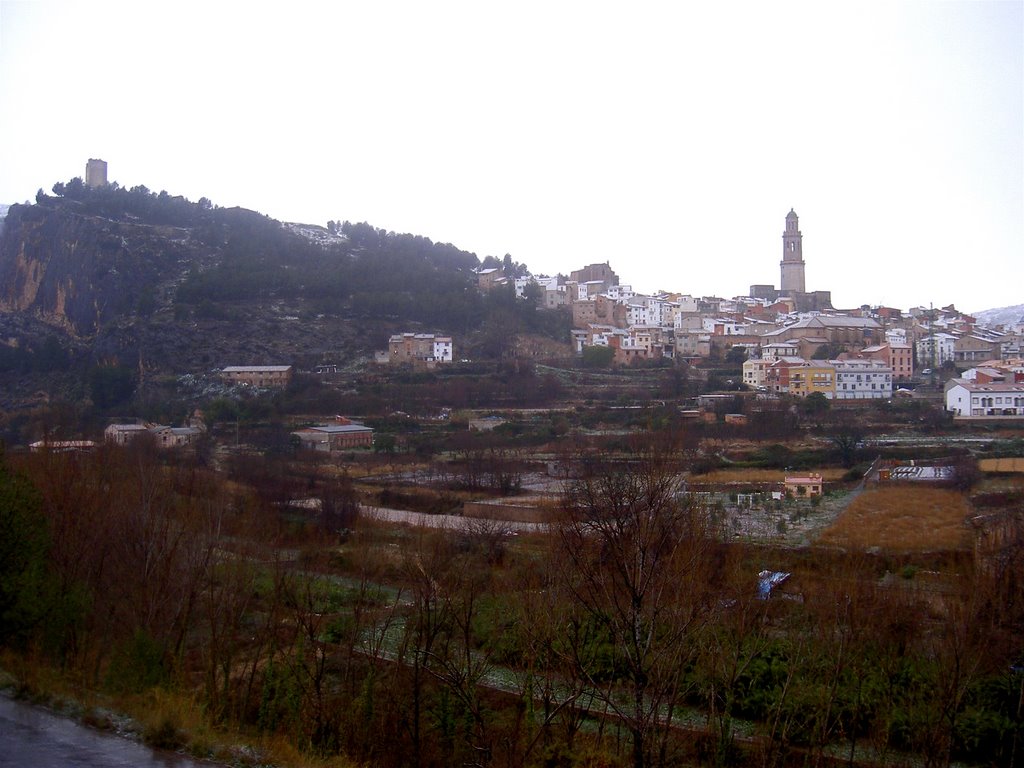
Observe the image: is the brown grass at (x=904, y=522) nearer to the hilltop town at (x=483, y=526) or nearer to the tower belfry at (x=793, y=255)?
the hilltop town at (x=483, y=526)

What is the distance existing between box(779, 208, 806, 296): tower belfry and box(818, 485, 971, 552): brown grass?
127ft

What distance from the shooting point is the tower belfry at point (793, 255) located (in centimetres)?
4995

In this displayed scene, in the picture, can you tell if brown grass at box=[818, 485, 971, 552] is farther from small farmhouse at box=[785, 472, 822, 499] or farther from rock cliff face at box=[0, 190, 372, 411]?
rock cliff face at box=[0, 190, 372, 411]

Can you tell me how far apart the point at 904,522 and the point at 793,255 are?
4126cm

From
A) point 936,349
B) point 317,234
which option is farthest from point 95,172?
point 936,349

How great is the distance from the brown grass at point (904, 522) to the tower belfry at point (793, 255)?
38693 mm

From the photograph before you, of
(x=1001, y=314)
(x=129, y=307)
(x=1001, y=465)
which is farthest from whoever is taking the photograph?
(x=1001, y=314)

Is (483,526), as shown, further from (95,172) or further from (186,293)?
(95,172)

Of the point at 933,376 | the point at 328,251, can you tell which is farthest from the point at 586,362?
the point at 328,251

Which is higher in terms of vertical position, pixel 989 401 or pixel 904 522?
pixel 989 401

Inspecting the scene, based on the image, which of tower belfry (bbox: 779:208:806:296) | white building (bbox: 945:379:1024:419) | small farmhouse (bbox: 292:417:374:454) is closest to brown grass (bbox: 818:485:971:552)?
white building (bbox: 945:379:1024:419)

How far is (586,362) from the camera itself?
29297 mm

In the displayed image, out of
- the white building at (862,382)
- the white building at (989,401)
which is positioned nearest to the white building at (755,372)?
the white building at (862,382)

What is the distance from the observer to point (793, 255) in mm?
49969
